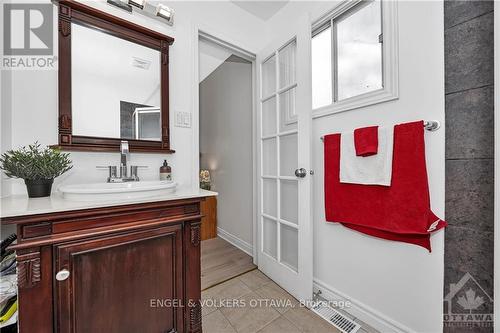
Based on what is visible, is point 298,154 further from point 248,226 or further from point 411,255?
point 248,226

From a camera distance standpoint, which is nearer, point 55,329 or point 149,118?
point 55,329

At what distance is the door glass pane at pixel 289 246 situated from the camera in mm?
1628

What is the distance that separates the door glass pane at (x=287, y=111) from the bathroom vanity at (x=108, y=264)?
0.97 m

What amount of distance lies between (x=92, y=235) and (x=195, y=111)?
3.45 ft

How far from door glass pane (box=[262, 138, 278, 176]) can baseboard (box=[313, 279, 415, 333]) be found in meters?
0.96

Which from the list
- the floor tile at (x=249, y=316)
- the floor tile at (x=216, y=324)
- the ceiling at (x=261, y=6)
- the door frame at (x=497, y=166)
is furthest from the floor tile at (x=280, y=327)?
the ceiling at (x=261, y=6)

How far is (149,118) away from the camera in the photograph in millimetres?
1377

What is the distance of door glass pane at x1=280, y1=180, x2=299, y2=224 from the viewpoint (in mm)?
1618

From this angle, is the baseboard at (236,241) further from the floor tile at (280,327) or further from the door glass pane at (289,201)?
the floor tile at (280,327)

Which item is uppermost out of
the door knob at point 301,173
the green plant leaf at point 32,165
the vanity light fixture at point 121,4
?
the vanity light fixture at point 121,4

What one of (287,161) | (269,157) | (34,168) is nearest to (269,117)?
(269,157)

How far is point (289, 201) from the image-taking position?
1.67 metres

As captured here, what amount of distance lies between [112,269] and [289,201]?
121 cm

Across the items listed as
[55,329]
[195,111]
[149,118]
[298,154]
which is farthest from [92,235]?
[298,154]
